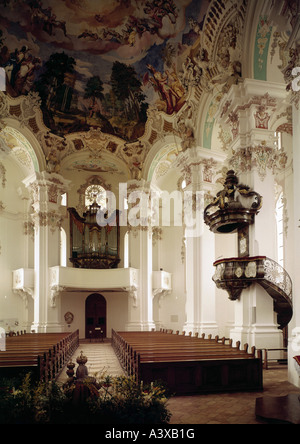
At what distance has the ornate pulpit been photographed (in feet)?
77.8

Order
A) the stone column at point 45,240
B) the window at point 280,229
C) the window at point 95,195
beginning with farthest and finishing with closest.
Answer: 1. the window at point 95,195
2. the stone column at point 45,240
3. the window at point 280,229

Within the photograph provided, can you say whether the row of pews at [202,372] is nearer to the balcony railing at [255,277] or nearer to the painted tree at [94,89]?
the balcony railing at [255,277]

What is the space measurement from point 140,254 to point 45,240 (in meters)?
4.78

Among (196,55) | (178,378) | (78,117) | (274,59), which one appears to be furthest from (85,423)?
(78,117)

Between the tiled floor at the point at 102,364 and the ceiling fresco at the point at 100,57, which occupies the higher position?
the ceiling fresco at the point at 100,57

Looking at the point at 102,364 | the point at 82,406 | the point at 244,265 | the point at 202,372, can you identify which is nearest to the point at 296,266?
the point at 202,372

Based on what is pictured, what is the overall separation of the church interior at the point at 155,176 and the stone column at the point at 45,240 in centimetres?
7

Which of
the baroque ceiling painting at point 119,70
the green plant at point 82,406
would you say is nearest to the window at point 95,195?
the baroque ceiling painting at point 119,70

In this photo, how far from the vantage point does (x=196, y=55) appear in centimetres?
1659

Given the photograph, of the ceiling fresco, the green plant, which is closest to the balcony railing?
the green plant

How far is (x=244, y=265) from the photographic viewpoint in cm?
1189

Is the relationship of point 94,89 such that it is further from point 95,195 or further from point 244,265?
point 244,265

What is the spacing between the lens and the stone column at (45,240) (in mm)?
21328

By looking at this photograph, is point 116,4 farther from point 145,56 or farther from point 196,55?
point 196,55
